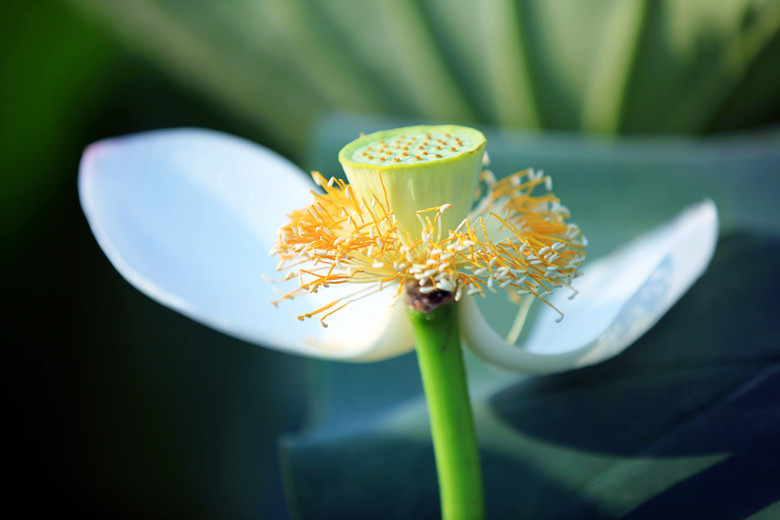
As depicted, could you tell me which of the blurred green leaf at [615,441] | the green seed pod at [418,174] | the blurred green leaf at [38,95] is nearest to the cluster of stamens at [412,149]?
the green seed pod at [418,174]

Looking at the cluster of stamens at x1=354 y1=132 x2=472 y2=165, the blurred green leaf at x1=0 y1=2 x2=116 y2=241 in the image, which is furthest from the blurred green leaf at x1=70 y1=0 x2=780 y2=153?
the cluster of stamens at x1=354 y1=132 x2=472 y2=165

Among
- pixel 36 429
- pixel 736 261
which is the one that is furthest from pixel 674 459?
pixel 36 429

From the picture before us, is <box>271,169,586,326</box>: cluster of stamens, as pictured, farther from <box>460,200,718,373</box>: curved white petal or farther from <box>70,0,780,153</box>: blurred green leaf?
<box>70,0,780,153</box>: blurred green leaf

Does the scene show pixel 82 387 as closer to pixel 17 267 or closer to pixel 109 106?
pixel 17 267

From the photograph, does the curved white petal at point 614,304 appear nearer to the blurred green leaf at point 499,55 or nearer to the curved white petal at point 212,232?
the curved white petal at point 212,232

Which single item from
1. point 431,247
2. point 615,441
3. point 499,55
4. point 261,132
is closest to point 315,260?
point 431,247

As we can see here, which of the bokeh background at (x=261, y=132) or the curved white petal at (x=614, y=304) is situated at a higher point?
the bokeh background at (x=261, y=132)
